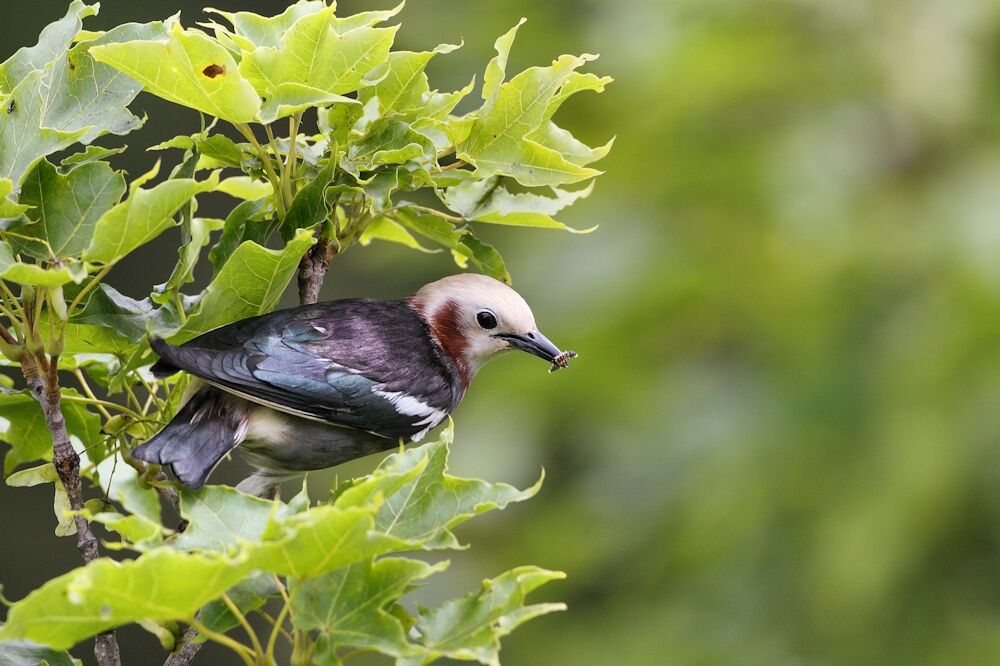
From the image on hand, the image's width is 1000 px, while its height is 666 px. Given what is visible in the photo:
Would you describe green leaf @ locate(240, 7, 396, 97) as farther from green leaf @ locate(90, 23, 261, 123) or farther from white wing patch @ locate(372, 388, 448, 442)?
white wing patch @ locate(372, 388, 448, 442)

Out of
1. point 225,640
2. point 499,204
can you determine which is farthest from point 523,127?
point 225,640

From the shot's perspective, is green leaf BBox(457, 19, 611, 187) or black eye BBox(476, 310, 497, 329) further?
black eye BBox(476, 310, 497, 329)

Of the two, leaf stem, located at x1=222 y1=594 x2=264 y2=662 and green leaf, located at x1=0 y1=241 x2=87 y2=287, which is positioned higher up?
green leaf, located at x1=0 y1=241 x2=87 y2=287

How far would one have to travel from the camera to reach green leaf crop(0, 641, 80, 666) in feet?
4.58

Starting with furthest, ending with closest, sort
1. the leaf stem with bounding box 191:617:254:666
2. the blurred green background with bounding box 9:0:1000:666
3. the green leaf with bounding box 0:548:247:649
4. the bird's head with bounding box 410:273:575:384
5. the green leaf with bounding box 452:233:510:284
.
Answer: the blurred green background with bounding box 9:0:1000:666, the bird's head with bounding box 410:273:575:384, the green leaf with bounding box 452:233:510:284, the leaf stem with bounding box 191:617:254:666, the green leaf with bounding box 0:548:247:649

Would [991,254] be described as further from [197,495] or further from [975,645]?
[197,495]

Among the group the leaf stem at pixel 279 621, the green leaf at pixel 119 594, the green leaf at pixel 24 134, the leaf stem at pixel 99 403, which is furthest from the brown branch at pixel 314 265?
the green leaf at pixel 119 594

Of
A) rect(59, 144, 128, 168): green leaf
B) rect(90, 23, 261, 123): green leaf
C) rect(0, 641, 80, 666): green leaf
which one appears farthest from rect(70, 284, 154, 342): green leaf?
rect(0, 641, 80, 666): green leaf

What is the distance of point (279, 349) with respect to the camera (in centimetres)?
152

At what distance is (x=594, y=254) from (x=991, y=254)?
39.8 inches

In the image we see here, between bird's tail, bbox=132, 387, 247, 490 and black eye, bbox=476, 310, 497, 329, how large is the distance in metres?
0.37

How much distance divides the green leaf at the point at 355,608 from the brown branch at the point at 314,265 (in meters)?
0.51

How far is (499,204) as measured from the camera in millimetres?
1613

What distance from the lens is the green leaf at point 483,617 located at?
1.26 metres
